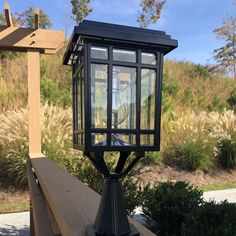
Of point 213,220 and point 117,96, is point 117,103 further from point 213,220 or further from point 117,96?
point 213,220

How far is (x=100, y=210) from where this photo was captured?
42.6 inches

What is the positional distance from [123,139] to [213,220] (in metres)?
1.67

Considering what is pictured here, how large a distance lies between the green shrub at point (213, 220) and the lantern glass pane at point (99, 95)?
60.5 inches

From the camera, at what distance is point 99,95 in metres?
1.06

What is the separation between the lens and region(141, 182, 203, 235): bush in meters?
3.32

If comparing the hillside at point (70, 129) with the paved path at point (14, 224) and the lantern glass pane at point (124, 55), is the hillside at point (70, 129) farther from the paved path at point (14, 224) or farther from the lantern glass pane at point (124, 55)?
the lantern glass pane at point (124, 55)

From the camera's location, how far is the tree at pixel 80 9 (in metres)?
15.0

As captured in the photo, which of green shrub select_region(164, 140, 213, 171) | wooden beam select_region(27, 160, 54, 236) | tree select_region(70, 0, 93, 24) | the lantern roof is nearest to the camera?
the lantern roof

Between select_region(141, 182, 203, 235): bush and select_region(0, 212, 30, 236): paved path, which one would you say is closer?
select_region(141, 182, 203, 235): bush

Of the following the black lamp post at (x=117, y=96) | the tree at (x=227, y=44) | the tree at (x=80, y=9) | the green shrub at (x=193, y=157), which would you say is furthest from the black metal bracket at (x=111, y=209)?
the tree at (x=227, y=44)

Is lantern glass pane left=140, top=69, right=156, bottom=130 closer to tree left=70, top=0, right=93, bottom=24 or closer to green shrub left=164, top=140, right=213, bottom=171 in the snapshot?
green shrub left=164, top=140, right=213, bottom=171

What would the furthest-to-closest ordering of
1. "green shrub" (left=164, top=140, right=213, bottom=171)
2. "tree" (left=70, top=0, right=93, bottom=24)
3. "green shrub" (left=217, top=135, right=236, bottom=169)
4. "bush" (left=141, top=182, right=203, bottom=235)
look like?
"tree" (left=70, top=0, right=93, bottom=24) < "green shrub" (left=217, top=135, right=236, bottom=169) < "green shrub" (left=164, top=140, right=213, bottom=171) < "bush" (left=141, top=182, right=203, bottom=235)

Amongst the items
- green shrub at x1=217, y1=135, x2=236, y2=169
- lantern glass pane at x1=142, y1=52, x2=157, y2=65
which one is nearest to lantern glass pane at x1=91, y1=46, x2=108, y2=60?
lantern glass pane at x1=142, y1=52, x2=157, y2=65

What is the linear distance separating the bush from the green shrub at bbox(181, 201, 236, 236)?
62 cm
